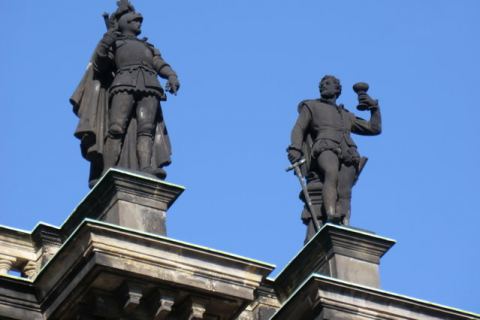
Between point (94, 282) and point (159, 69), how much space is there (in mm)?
4267

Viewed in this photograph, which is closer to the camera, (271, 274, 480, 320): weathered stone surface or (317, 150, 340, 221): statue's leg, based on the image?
(271, 274, 480, 320): weathered stone surface

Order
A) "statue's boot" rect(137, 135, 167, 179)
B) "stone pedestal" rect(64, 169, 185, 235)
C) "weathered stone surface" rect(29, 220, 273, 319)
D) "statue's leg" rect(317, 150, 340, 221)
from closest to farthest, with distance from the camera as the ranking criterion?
"weathered stone surface" rect(29, 220, 273, 319) < "stone pedestal" rect(64, 169, 185, 235) < "statue's boot" rect(137, 135, 167, 179) < "statue's leg" rect(317, 150, 340, 221)

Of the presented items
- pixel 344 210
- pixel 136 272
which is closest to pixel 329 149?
pixel 344 210

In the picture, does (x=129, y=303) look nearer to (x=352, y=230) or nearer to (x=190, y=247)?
(x=190, y=247)

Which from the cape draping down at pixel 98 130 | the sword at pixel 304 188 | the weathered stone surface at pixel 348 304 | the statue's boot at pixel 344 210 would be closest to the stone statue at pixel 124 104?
the cape draping down at pixel 98 130

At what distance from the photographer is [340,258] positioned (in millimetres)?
27266

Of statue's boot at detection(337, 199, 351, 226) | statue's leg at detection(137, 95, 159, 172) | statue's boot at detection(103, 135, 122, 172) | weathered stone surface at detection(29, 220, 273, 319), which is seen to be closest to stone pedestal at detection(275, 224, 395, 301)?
statue's boot at detection(337, 199, 351, 226)

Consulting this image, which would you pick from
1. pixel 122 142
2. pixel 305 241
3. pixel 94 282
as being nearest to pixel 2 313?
pixel 94 282

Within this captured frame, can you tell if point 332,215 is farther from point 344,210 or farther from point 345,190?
point 345,190

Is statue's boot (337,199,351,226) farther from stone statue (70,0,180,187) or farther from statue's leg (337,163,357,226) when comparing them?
stone statue (70,0,180,187)

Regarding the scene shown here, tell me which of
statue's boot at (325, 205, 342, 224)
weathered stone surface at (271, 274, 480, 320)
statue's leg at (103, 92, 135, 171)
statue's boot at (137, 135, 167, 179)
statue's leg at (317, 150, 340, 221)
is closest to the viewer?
weathered stone surface at (271, 274, 480, 320)

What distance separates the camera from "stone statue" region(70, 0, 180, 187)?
2727 cm

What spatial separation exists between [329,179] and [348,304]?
2.77 meters

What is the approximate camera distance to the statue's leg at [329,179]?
28.1 metres
